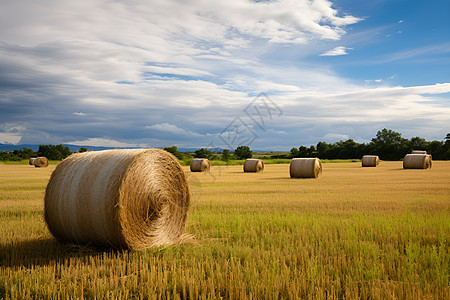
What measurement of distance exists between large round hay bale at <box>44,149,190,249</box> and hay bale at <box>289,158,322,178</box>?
56.4ft

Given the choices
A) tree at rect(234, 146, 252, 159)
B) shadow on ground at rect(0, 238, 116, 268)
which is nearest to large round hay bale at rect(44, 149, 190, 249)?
shadow on ground at rect(0, 238, 116, 268)

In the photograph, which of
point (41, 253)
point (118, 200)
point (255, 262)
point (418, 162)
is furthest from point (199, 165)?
point (255, 262)

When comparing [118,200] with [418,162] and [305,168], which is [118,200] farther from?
[418,162]

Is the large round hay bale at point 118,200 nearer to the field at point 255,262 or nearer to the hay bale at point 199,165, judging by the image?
the field at point 255,262

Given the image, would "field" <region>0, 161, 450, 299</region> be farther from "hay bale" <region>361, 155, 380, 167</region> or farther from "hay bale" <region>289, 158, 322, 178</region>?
"hay bale" <region>361, 155, 380, 167</region>

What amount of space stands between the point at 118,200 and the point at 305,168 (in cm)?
1905

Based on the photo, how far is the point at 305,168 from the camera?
24031 mm

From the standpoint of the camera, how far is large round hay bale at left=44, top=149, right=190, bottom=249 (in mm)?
6383

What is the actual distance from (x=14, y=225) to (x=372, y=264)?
7.46 meters

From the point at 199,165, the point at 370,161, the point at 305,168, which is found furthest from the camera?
the point at 370,161

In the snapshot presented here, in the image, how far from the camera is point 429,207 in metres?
10.8

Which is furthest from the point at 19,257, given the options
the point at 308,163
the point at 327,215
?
the point at 308,163

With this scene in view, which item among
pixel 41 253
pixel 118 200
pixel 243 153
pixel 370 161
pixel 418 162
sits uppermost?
pixel 243 153

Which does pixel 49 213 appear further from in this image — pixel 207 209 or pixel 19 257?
pixel 207 209
